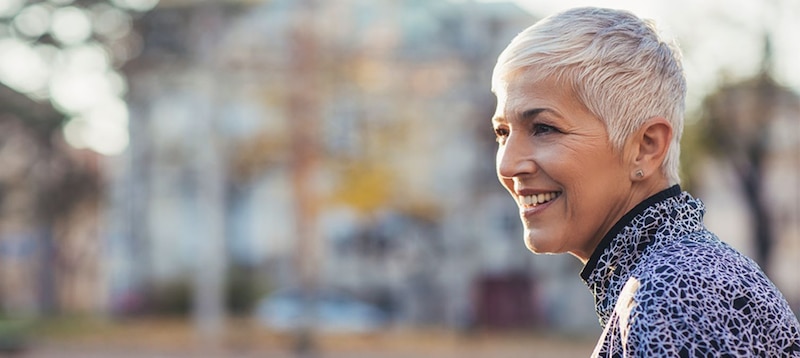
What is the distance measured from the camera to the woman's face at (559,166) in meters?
1.90

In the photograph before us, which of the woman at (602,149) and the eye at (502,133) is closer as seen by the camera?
the woman at (602,149)

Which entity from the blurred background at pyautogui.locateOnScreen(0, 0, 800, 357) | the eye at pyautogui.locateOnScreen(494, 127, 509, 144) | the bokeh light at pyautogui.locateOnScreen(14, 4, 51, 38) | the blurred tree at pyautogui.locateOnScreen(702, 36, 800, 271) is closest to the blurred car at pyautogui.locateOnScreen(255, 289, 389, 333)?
the blurred background at pyautogui.locateOnScreen(0, 0, 800, 357)

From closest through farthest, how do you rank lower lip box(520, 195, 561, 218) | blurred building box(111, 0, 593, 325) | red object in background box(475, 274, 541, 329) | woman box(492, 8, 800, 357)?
woman box(492, 8, 800, 357) → lower lip box(520, 195, 561, 218) → blurred building box(111, 0, 593, 325) → red object in background box(475, 274, 541, 329)

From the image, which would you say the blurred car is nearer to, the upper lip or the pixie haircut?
the upper lip

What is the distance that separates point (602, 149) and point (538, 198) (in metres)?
0.14

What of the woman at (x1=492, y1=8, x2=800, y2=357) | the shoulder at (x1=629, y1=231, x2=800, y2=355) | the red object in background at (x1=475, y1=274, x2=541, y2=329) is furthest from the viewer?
the red object in background at (x1=475, y1=274, x2=541, y2=329)

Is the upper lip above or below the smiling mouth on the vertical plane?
above

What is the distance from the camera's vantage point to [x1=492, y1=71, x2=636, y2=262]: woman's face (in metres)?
1.90

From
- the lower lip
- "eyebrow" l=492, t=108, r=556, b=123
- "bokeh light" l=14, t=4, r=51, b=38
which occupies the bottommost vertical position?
the lower lip

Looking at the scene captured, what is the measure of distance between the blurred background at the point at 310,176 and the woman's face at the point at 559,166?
22.1 metres

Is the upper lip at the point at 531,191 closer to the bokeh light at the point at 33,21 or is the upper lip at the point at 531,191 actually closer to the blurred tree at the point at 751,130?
the blurred tree at the point at 751,130

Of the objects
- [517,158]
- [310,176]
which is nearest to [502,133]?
[517,158]

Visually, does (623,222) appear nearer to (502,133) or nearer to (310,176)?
(502,133)

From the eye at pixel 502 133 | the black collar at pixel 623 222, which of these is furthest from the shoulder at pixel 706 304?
the eye at pixel 502 133
